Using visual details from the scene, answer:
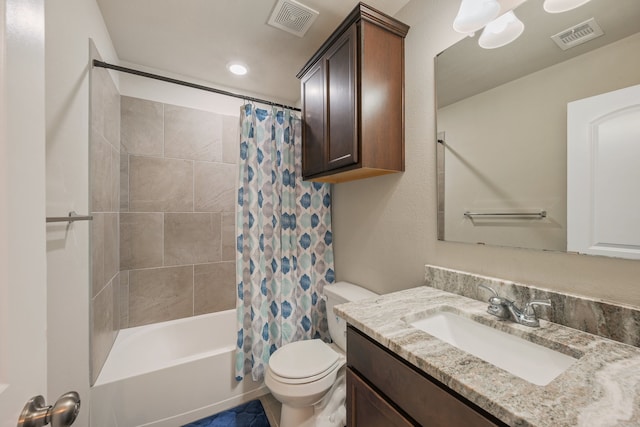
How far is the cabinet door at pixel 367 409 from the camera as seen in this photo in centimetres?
75

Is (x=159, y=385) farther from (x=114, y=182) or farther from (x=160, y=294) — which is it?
(x=114, y=182)

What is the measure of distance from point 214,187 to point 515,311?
229 centimetres

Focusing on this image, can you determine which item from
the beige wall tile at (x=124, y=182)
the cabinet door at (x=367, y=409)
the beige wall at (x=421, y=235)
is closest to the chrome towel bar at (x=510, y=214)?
the beige wall at (x=421, y=235)

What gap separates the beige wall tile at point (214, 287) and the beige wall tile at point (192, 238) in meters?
0.09

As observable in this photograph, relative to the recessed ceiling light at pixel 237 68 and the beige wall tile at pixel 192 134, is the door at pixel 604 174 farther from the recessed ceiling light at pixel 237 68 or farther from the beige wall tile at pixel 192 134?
the beige wall tile at pixel 192 134

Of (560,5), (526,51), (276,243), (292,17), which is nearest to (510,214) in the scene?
(526,51)

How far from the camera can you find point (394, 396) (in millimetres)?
748

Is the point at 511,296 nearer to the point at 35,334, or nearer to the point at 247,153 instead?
the point at 35,334

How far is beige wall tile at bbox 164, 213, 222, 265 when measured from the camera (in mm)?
2139

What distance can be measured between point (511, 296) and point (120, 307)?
2.51 m

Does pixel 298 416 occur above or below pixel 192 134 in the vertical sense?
below

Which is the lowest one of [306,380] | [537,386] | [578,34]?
[306,380]

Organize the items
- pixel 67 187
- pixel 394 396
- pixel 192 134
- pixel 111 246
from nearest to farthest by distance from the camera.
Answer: pixel 394 396
pixel 67 187
pixel 111 246
pixel 192 134

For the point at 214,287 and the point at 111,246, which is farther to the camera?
the point at 214,287
